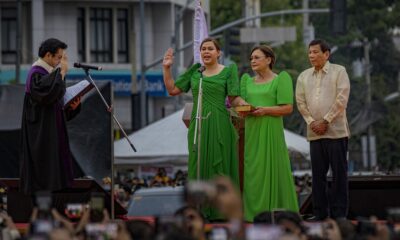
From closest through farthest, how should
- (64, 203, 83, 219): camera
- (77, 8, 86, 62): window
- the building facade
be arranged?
(64, 203, 83, 219): camera → the building facade → (77, 8, 86, 62): window

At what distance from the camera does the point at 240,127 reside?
51.6 feet

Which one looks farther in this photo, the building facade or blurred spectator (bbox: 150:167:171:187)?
the building facade

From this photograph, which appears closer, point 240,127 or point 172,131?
point 240,127

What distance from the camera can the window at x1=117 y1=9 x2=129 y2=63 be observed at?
191ft

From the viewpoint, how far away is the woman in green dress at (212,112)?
49.1 ft

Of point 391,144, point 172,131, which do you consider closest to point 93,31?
point 391,144

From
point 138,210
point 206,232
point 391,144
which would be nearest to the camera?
point 206,232

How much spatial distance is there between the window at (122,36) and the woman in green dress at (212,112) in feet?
141

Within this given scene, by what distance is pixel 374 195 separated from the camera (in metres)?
16.6

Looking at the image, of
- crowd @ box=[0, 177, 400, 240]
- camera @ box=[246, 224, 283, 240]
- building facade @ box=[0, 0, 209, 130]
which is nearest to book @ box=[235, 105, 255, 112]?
crowd @ box=[0, 177, 400, 240]

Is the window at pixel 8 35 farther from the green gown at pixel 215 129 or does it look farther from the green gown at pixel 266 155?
the green gown at pixel 266 155

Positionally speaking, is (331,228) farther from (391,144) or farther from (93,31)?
(391,144)

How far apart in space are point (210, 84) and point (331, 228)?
144 inches

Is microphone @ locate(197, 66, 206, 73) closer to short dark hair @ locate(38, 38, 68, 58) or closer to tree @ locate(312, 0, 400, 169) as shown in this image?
short dark hair @ locate(38, 38, 68, 58)
